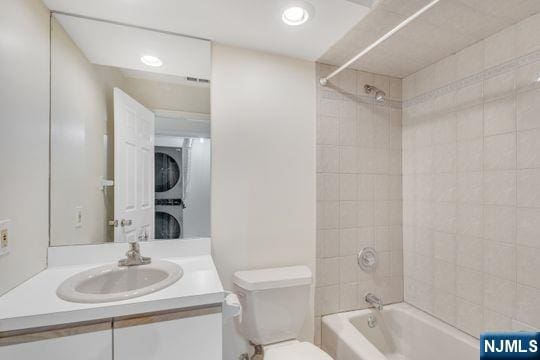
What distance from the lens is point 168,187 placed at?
1.60 m

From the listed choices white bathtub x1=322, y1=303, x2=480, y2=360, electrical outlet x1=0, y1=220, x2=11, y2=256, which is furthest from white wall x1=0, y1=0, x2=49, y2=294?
white bathtub x1=322, y1=303, x2=480, y2=360

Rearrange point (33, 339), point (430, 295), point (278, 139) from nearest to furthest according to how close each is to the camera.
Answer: point (33, 339) < point (278, 139) < point (430, 295)

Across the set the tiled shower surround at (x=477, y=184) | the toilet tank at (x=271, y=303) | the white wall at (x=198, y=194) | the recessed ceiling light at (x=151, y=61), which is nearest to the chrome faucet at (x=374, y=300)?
the tiled shower surround at (x=477, y=184)

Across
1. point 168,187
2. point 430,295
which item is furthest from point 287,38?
point 430,295

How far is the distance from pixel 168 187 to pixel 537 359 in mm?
2077

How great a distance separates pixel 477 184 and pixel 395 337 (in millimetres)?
1199

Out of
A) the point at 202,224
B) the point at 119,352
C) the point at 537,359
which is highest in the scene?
the point at 202,224

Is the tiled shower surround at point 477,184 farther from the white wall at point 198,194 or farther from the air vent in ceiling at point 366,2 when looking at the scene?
the white wall at point 198,194

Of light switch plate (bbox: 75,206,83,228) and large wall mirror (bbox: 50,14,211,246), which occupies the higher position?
large wall mirror (bbox: 50,14,211,246)

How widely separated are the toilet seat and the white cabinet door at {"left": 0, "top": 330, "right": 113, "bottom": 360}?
83 centimetres

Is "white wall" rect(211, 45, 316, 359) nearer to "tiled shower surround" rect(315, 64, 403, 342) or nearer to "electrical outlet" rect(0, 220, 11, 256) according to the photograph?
"tiled shower surround" rect(315, 64, 403, 342)

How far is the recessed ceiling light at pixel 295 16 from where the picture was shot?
4.38 feet

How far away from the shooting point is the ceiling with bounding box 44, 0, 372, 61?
129 centimetres

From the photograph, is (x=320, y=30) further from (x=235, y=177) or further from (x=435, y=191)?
(x=435, y=191)
